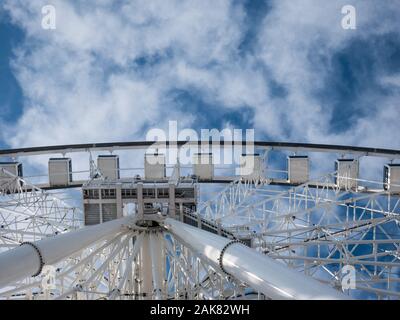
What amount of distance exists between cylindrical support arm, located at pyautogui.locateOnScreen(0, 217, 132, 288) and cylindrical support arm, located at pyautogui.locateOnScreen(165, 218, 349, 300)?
5202 mm

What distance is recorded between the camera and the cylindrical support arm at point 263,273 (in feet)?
43.4

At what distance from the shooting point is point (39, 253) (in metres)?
17.7

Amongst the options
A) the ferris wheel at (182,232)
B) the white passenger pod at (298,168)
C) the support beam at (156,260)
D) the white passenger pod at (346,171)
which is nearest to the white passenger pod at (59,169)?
the ferris wheel at (182,232)

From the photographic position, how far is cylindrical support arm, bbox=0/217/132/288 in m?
15.9

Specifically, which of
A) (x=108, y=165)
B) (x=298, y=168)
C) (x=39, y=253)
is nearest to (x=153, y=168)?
(x=108, y=165)

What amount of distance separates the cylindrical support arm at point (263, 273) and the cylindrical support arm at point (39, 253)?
5202 millimetres

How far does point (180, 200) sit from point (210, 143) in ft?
35.2

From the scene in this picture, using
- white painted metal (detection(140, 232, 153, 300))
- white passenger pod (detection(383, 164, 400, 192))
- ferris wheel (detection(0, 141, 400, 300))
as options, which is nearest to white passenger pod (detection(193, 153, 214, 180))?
ferris wheel (detection(0, 141, 400, 300))

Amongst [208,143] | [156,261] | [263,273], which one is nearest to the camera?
[263,273]

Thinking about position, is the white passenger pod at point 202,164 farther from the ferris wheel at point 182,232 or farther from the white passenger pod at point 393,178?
the white passenger pod at point 393,178

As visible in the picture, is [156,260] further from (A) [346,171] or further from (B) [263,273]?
(A) [346,171]

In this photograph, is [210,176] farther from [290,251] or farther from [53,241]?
[53,241]

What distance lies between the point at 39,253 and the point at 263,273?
26.6ft

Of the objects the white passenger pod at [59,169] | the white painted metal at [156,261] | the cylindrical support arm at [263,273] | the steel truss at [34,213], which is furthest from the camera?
the white passenger pod at [59,169]
